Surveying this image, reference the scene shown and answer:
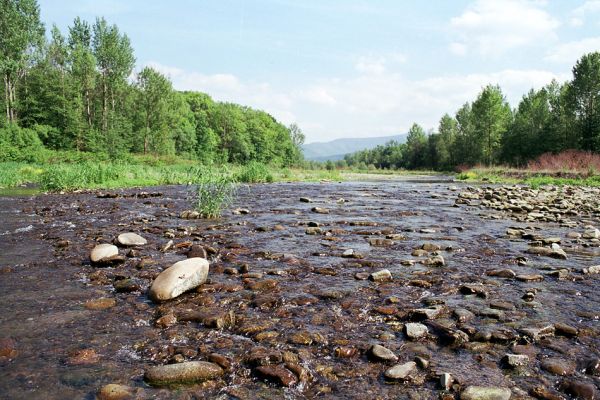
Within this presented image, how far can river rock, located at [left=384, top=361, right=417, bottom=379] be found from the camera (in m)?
3.14

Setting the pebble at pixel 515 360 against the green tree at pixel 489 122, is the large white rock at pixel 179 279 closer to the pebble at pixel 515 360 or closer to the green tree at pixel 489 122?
the pebble at pixel 515 360

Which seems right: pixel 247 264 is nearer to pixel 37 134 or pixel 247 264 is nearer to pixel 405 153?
pixel 37 134

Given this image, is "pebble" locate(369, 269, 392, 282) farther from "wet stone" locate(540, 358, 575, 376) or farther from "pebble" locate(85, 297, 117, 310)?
"pebble" locate(85, 297, 117, 310)

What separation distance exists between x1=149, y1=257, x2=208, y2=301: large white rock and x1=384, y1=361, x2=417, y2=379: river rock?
9.38ft

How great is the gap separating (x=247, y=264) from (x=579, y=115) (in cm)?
6911

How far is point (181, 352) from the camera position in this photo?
3.57m

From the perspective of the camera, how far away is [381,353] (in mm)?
3479

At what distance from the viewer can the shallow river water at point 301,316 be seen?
312 cm

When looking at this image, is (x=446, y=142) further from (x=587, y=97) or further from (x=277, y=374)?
(x=277, y=374)

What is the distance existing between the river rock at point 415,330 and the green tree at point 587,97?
62707mm

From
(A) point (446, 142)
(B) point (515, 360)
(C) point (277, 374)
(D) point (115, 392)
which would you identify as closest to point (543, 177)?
(B) point (515, 360)

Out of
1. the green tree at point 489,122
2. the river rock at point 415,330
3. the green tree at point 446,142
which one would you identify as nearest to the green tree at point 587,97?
the green tree at point 489,122

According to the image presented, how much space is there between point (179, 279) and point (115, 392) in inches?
85.8

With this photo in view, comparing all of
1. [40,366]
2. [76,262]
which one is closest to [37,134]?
[76,262]
